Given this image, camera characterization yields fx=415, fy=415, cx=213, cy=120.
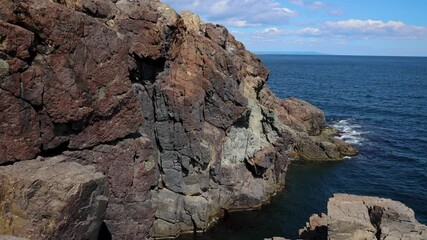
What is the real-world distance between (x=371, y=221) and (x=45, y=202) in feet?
72.0

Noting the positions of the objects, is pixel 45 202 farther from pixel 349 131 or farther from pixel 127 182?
pixel 349 131

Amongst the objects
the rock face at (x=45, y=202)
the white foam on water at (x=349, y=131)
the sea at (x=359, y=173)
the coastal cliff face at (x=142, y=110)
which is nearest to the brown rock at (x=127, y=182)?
the coastal cliff face at (x=142, y=110)

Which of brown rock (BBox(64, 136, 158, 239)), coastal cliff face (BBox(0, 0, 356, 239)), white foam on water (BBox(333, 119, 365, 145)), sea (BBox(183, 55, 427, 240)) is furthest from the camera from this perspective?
white foam on water (BBox(333, 119, 365, 145))

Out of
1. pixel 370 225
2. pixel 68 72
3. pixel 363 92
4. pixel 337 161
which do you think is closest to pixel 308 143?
pixel 337 161

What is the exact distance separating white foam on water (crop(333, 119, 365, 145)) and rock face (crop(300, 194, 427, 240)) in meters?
52.7

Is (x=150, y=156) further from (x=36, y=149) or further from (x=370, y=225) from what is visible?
(x=370, y=225)

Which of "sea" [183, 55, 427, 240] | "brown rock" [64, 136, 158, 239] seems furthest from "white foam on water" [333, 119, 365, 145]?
"brown rock" [64, 136, 158, 239]

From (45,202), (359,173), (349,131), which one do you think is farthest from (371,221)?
(349,131)

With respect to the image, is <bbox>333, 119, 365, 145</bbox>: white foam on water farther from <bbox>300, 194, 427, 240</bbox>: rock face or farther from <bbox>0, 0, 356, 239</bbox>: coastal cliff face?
<bbox>300, 194, 427, 240</bbox>: rock face

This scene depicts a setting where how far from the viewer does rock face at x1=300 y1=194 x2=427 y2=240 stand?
90.7 feet

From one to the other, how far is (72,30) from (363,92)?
14248 cm

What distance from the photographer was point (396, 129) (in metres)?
92.9

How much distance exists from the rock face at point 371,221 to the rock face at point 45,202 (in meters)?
16.7

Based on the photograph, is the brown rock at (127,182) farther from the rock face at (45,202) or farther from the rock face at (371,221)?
the rock face at (371,221)
